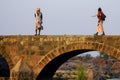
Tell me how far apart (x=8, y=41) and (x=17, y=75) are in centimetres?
296

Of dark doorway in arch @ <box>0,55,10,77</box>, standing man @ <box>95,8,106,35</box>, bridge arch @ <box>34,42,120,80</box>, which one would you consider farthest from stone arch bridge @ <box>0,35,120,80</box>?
dark doorway in arch @ <box>0,55,10,77</box>

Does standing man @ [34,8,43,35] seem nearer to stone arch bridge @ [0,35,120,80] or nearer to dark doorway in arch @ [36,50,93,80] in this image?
stone arch bridge @ [0,35,120,80]

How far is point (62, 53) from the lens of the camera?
65.5 feet

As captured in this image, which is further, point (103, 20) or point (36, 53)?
point (36, 53)

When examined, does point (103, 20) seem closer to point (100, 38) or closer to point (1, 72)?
point (100, 38)

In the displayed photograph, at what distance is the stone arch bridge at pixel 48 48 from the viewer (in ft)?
62.4

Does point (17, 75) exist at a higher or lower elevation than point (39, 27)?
lower

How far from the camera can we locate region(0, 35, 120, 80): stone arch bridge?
19.0m

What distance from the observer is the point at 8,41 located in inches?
848

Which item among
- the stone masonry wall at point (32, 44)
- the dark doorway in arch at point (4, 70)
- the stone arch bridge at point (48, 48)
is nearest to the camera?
the stone arch bridge at point (48, 48)

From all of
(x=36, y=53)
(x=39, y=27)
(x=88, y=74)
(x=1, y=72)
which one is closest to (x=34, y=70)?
(x=36, y=53)

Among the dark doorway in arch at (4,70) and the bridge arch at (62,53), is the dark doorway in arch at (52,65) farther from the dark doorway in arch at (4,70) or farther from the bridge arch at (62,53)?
the dark doorway in arch at (4,70)

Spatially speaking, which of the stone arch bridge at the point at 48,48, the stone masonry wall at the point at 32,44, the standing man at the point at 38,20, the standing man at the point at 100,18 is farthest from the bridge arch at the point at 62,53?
the standing man at the point at 38,20

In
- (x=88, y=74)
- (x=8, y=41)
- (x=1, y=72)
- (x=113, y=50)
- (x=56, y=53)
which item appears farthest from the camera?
(x=88, y=74)
